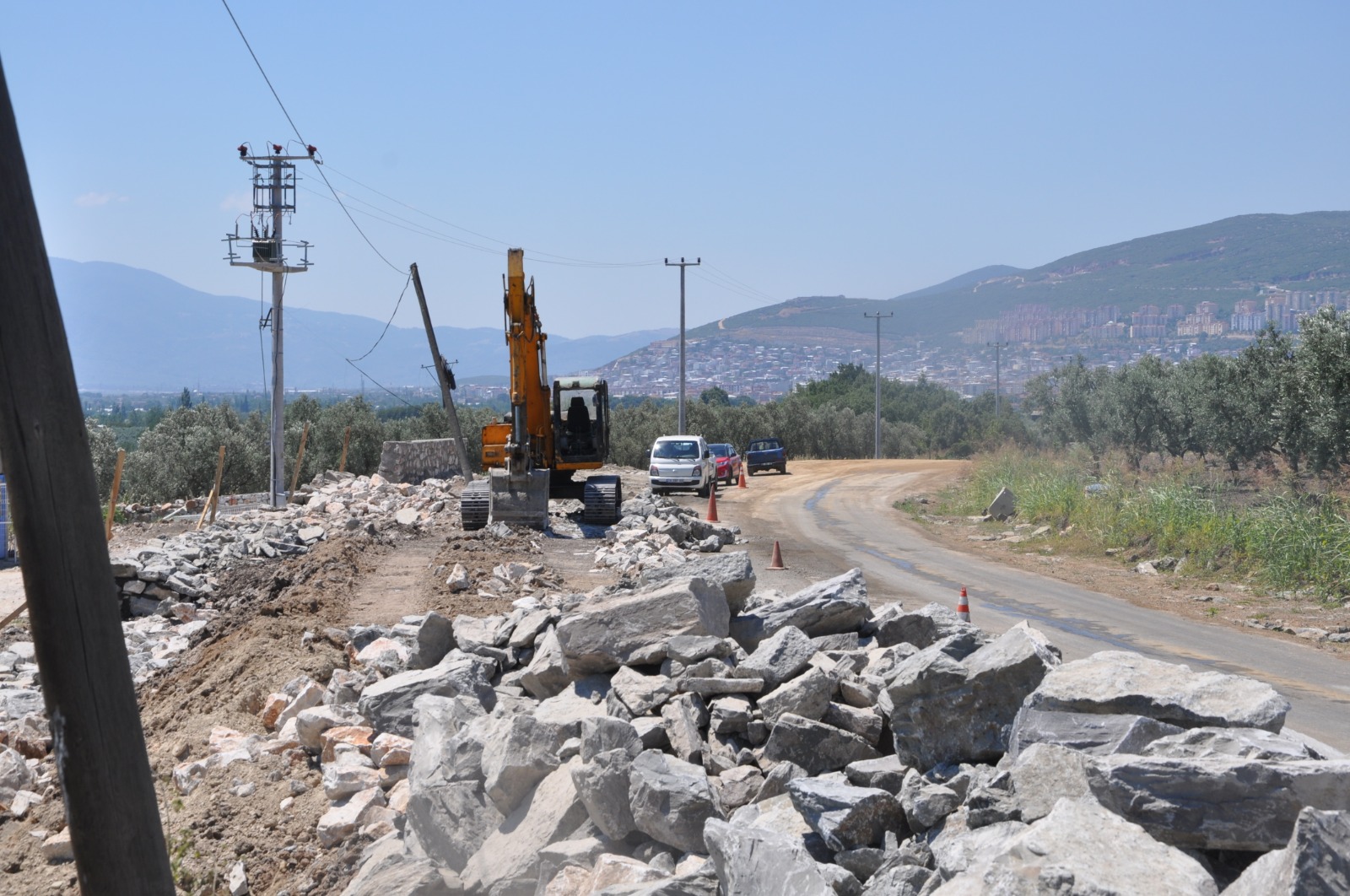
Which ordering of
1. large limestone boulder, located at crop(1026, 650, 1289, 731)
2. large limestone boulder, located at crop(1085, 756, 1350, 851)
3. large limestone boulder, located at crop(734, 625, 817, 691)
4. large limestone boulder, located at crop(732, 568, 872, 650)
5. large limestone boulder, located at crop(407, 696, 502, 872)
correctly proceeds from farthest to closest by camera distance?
1. large limestone boulder, located at crop(732, 568, 872, 650)
2. large limestone boulder, located at crop(734, 625, 817, 691)
3. large limestone boulder, located at crop(407, 696, 502, 872)
4. large limestone boulder, located at crop(1026, 650, 1289, 731)
5. large limestone boulder, located at crop(1085, 756, 1350, 851)

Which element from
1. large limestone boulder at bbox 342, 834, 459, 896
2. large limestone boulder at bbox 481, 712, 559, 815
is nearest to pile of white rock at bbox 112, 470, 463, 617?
large limestone boulder at bbox 342, 834, 459, 896

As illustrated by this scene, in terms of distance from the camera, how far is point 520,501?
22.3 meters

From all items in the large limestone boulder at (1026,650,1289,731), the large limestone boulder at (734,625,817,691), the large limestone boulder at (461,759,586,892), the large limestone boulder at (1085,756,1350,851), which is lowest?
the large limestone boulder at (461,759,586,892)

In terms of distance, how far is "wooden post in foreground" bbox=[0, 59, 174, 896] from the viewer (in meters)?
3.50

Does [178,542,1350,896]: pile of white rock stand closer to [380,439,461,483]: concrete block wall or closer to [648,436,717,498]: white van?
[648,436,717,498]: white van

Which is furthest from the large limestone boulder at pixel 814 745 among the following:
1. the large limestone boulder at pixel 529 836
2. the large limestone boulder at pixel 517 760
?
the large limestone boulder at pixel 517 760

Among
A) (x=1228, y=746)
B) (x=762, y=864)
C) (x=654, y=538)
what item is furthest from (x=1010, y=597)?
(x=762, y=864)

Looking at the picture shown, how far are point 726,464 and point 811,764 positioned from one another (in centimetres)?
3600

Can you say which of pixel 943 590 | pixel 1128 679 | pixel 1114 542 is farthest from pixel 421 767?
pixel 1114 542

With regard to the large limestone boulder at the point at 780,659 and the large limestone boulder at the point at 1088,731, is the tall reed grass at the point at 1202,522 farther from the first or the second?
the large limestone boulder at the point at 1088,731

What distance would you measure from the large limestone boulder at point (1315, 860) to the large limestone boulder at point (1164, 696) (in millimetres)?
1541

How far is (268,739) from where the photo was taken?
361 inches

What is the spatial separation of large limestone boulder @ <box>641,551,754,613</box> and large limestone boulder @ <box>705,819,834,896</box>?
350 centimetres

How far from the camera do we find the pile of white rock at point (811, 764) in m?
4.34
